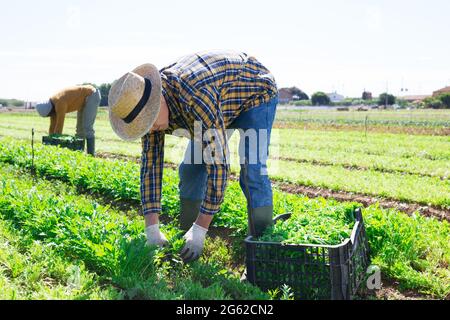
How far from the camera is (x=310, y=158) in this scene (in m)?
10.9

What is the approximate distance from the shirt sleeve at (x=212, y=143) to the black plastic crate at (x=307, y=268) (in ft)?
1.28

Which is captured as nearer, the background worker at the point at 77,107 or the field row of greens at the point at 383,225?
the field row of greens at the point at 383,225

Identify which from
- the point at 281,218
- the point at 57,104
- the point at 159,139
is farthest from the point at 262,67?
the point at 57,104

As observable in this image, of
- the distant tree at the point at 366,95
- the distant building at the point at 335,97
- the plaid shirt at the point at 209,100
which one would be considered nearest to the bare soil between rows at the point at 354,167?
the plaid shirt at the point at 209,100

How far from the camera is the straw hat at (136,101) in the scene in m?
3.03

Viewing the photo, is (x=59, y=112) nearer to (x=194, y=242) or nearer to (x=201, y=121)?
(x=194, y=242)

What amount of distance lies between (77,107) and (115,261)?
7.52 metres

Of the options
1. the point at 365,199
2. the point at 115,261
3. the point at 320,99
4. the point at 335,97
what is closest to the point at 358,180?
the point at 365,199

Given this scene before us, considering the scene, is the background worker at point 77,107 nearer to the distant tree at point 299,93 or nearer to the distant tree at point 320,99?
the distant tree at point 320,99

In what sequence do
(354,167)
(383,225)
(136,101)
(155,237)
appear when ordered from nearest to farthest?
(136,101) → (155,237) → (383,225) → (354,167)

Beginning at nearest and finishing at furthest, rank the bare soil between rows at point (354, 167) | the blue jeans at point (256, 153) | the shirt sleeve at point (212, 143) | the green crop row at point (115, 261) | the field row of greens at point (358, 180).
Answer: the green crop row at point (115, 261), the shirt sleeve at point (212, 143), the blue jeans at point (256, 153), the field row of greens at point (358, 180), the bare soil between rows at point (354, 167)

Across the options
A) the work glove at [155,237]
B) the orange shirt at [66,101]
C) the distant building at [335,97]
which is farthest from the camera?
the distant building at [335,97]

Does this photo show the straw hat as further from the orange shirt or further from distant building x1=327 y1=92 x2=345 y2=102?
distant building x1=327 y1=92 x2=345 y2=102

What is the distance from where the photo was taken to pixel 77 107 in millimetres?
10141
